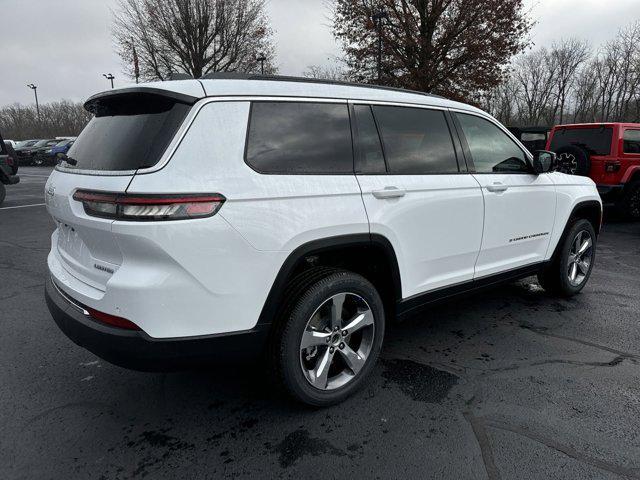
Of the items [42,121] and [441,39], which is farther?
[42,121]

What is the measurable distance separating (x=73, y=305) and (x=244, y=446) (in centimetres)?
115

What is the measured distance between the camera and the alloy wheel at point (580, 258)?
442 centimetres

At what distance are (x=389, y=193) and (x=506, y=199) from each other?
133 centimetres

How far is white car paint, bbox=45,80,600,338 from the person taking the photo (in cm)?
196

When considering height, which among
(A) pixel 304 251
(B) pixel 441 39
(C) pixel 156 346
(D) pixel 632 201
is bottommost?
(D) pixel 632 201

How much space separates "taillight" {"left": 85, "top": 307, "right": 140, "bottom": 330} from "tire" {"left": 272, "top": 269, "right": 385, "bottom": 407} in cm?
72

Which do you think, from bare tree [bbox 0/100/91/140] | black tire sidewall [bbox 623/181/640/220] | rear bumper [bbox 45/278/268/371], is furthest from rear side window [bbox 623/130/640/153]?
bare tree [bbox 0/100/91/140]

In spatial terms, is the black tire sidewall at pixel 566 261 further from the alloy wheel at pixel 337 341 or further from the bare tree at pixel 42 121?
the bare tree at pixel 42 121

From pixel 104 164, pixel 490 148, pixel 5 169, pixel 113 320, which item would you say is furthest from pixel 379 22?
pixel 113 320

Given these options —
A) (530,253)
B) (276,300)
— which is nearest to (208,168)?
(276,300)

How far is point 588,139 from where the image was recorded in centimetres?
866

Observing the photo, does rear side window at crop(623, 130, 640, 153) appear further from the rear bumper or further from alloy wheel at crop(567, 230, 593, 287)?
the rear bumper

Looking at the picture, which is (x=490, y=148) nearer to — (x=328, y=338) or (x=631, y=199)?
(x=328, y=338)

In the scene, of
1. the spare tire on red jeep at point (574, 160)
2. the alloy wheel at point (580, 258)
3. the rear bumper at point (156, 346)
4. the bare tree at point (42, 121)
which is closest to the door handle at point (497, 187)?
the alloy wheel at point (580, 258)
